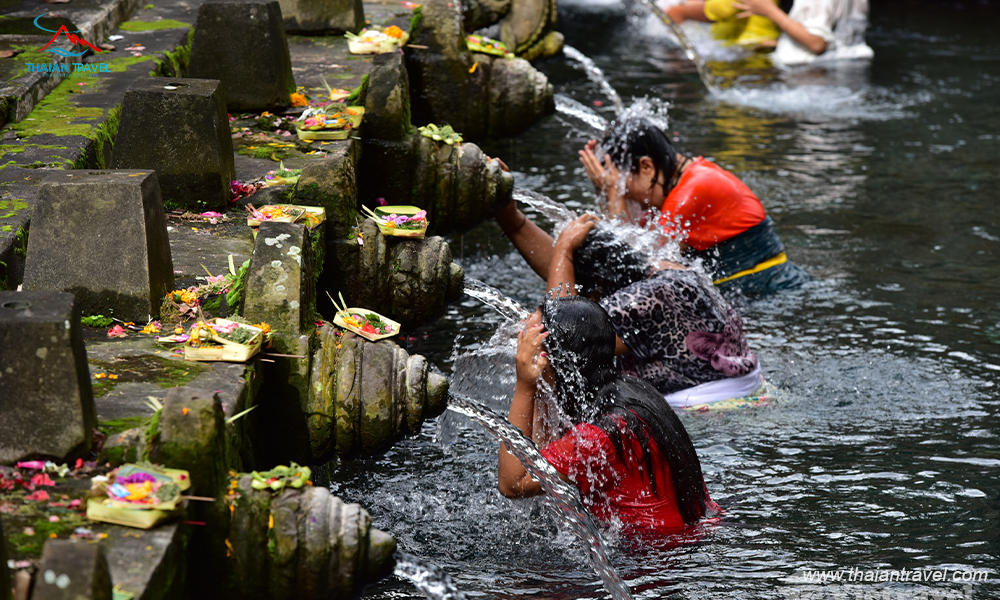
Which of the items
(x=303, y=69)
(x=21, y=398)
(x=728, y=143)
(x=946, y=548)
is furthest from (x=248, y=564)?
(x=728, y=143)

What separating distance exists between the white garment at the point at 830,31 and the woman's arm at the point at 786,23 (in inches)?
3.7

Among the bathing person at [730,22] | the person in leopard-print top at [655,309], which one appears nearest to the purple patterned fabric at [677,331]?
the person in leopard-print top at [655,309]

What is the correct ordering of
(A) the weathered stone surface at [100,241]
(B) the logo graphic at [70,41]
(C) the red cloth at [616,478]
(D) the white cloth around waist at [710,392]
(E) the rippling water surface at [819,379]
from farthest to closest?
(B) the logo graphic at [70,41], (D) the white cloth around waist at [710,392], (E) the rippling water surface at [819,379], (C) the red cloth at [616,478], (A) the weathered stone surface at [100,241]

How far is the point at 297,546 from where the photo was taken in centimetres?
255

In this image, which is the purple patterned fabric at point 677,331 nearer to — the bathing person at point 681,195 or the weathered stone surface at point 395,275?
the weathered stone surface at point 395,275

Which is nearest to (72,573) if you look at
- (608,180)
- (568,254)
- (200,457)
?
(200,457)

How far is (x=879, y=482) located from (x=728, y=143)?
17.2 ft

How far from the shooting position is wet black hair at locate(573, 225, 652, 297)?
4.69 metres

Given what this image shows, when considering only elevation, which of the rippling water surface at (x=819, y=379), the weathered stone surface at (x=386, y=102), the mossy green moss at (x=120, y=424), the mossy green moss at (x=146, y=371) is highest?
the weathered stone surface at (x=386, y=102)

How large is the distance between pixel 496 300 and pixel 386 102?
1089 mm

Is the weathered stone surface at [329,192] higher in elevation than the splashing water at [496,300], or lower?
higher

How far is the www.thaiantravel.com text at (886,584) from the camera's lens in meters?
3.41

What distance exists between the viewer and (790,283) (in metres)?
6.07

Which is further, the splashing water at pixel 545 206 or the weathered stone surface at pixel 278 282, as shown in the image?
the splashing water at pixel 545 206
